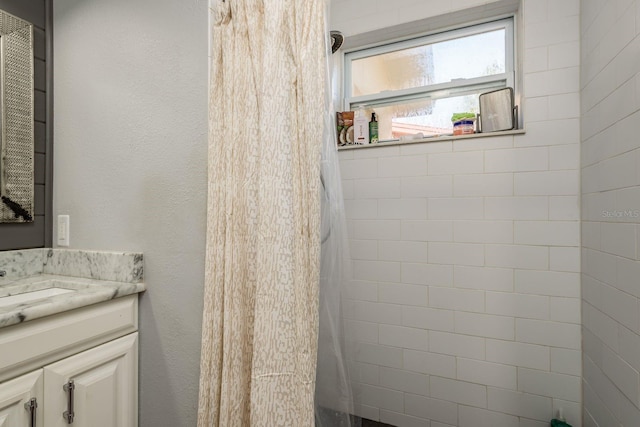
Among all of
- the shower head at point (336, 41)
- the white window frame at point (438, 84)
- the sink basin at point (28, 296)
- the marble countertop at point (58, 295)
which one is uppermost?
the white window frame at point (438, 84)

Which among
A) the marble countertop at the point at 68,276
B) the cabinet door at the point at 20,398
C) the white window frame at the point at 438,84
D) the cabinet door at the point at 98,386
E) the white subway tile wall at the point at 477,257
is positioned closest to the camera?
the cabinet door at the point at 20,398

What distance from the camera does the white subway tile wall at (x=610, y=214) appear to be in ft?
3.37

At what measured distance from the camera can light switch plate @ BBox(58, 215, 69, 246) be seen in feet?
4.18

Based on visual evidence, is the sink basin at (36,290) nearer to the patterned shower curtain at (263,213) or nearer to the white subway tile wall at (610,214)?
the patterned shower curtain at (263,213)

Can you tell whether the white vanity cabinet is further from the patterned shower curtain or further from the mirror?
the mirror

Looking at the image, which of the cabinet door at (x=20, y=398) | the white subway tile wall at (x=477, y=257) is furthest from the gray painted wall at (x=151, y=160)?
the white subway tile wall at (x=477, y=257)

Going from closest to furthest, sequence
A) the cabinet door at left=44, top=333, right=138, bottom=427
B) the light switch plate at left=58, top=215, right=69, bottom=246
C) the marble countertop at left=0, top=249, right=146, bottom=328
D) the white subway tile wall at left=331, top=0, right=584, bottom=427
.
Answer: the cabinet door at left=44, top=333, right=138, bottom=427, the marble countertop at left=0, top=249, right=146, bottom=328, the light switch plate at left=58, top=215, right=69, bottom=246, the white subway tile wall at left=331, top=0, right=584, bottom=427

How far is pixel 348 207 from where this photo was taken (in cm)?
197

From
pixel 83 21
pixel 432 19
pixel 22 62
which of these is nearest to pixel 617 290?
pixel 432 19

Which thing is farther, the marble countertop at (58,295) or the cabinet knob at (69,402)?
the cabinet knob at (69,402)

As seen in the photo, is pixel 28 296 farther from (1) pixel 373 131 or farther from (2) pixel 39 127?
(1) pixel 373 131

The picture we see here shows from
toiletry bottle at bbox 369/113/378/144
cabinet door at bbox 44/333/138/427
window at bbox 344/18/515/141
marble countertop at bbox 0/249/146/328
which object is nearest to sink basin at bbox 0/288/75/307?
marble countertop at bbox 0/249/146/328

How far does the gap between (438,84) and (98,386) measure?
2.08 m

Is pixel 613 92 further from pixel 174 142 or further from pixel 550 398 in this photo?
pixel 174 142
